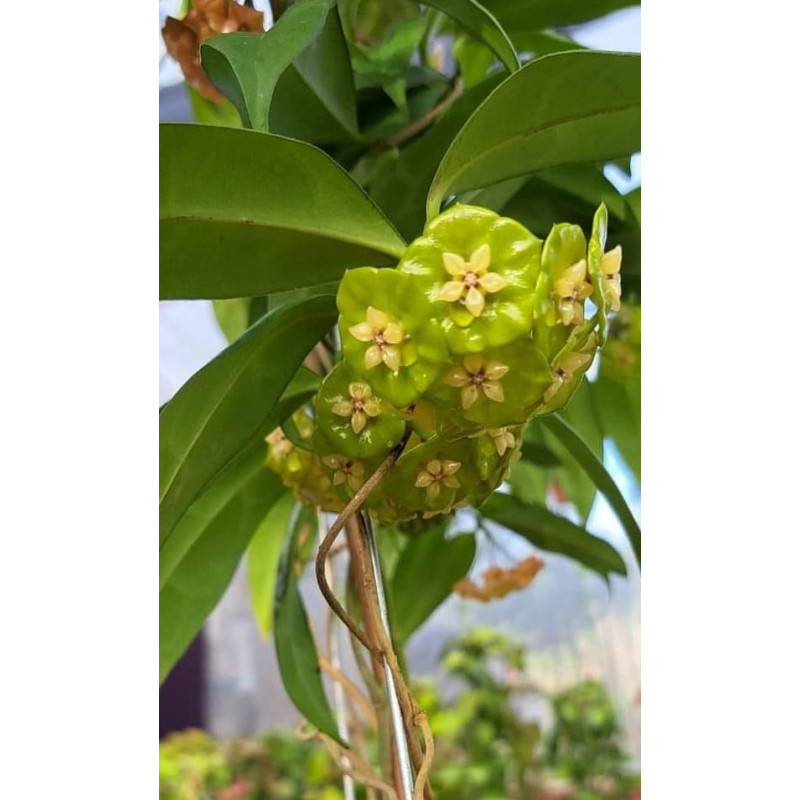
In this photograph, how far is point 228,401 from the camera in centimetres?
50

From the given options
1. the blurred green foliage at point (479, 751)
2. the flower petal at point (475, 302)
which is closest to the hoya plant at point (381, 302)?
the flower petal at point (475, 302)

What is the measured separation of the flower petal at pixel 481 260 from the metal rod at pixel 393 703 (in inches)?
6.8

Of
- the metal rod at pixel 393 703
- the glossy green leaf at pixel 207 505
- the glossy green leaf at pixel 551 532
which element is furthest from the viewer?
the glossy green leaf at pixel 551 532

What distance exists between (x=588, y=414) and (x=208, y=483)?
320mm

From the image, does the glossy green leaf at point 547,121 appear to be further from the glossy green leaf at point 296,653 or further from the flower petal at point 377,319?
the glossy green leaf at point 296,653

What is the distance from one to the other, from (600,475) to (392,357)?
26 centimetres

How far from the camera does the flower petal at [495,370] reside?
0.39 meters

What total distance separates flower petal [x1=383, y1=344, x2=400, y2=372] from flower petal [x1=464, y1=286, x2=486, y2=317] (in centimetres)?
4

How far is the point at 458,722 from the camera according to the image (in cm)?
81

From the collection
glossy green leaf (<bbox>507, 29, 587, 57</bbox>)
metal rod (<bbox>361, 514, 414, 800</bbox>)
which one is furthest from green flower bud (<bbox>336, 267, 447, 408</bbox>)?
glossy green leaf (<bbox>507, 29, 587, 57</bbox>)

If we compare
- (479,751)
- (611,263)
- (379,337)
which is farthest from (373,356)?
(479,751)

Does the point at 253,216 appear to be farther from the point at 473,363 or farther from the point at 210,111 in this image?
the point at 210,111
